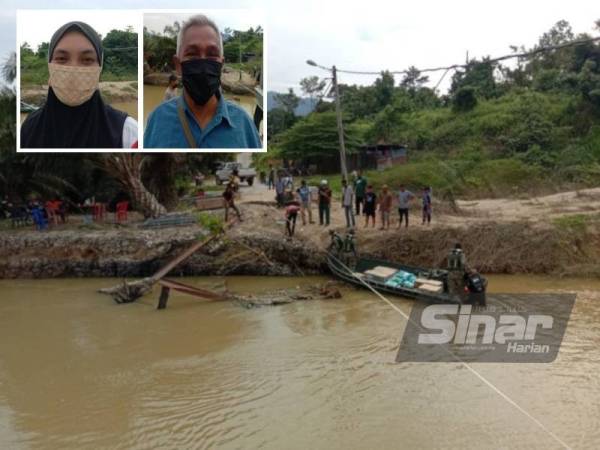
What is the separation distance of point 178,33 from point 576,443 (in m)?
9.40

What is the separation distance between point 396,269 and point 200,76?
22.9 ft

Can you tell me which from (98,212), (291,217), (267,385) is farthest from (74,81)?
(98,212)

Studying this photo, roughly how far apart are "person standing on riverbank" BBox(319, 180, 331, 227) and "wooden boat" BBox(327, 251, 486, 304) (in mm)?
1965

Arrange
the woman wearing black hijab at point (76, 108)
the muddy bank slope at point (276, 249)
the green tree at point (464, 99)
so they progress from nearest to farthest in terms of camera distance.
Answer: the woman wearing black hijab at point (76, 108), the muddy bank slope at point (276, 249), the green tree at point (464, 99)

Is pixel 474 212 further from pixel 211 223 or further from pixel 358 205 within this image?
pixel 211 223

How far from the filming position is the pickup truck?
3162 centimetres

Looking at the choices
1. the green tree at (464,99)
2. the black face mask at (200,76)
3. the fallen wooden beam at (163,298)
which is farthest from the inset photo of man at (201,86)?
the green tree at (464,99)

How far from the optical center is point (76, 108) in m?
11.8

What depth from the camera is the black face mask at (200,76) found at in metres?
10.1

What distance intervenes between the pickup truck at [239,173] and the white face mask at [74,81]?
19918 mm

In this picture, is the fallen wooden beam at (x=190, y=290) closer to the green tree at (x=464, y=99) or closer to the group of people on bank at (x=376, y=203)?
the group of people on bank at (x=376, y=203)

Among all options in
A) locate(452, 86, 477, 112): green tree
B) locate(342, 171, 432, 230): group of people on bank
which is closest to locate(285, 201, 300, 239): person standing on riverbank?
locate(342, 171, 432, 230): group of people on bank

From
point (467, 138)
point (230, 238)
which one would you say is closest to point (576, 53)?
point (467, 138)

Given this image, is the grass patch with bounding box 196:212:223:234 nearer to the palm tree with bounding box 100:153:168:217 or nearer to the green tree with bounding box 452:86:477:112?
the palm tree with bounding box 100:153:168:217
